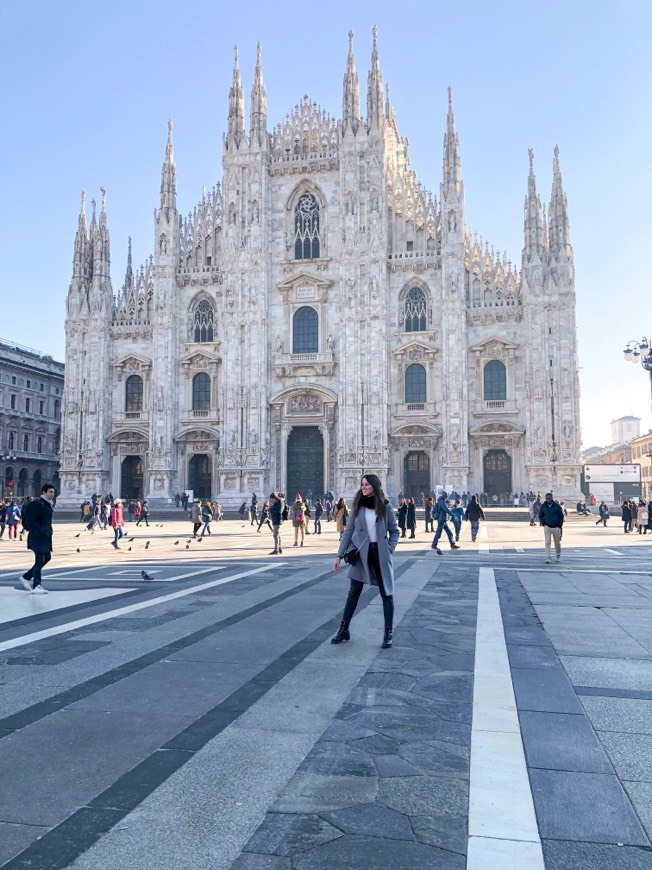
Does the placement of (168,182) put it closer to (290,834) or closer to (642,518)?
(642,518)

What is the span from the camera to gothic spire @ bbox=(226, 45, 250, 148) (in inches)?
1742

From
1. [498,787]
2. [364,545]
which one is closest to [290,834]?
[498,787]

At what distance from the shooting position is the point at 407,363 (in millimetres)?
42031

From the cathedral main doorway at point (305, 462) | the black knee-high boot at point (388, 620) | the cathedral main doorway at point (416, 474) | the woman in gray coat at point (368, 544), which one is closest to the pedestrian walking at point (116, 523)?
the woman in gray coat at point (368, 544)

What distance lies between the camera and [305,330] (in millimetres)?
43469

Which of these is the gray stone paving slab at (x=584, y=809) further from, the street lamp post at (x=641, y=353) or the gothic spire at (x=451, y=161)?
the gothic spire at (x=451, y=161)

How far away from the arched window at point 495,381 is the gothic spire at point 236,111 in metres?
21.0

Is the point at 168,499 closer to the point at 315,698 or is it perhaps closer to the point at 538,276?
the point at 538,276

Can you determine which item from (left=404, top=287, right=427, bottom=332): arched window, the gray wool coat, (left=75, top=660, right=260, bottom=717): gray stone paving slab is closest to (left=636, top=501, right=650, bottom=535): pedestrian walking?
(left=404, top=287, right=427, bottom=332): arched window

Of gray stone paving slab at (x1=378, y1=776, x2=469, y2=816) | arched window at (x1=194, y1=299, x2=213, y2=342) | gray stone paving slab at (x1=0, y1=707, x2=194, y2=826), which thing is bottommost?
gray stone paving slab at (x1=378, y1=776, x2=469, y2=816)

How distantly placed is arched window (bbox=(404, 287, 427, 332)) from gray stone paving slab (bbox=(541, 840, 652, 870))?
39.9 meters

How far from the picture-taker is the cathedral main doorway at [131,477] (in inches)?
1785

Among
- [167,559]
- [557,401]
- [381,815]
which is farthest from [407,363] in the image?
[381,815]

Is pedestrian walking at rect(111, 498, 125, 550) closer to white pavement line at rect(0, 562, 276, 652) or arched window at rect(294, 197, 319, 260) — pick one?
white pavement line at rect(0, 562, 276, 652)
